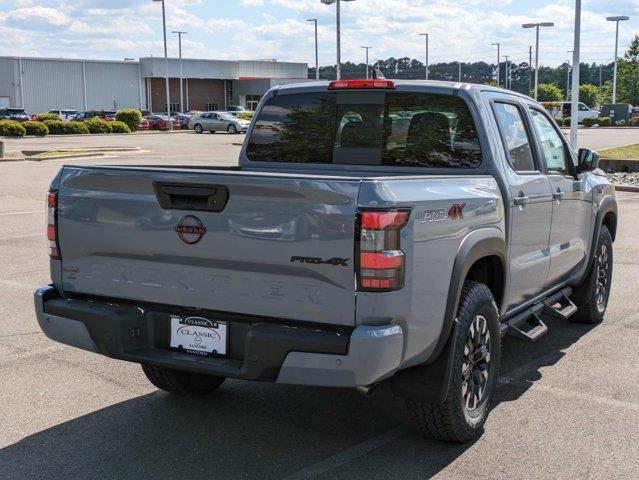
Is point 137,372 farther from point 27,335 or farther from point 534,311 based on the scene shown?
point 534,311

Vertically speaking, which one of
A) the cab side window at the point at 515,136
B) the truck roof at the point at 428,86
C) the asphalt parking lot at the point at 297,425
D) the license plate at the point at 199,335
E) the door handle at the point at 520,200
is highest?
the truck roof at the point at 428,86

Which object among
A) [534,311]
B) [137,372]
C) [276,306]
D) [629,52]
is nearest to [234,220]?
[276,306]

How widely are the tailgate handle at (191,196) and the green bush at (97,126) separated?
49809 millimetres

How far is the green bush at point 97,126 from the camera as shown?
170 feet

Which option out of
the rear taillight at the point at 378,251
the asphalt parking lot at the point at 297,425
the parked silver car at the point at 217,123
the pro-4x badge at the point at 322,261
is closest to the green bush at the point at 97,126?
the parked silver car at the point at 217,123

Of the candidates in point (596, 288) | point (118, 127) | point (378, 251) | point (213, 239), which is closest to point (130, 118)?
point (118, 127)

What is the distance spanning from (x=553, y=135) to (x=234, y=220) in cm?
329

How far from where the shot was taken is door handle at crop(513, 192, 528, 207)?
199 inches

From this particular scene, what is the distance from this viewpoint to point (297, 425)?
473 centimetres

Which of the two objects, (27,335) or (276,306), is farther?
(27,335)

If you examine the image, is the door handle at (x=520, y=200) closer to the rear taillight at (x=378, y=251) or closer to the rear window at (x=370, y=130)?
the rear window at (x=370, y=130)

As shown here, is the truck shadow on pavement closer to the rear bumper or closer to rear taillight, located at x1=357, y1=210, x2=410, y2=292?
the rear bumper

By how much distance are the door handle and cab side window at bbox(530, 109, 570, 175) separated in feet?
2.43

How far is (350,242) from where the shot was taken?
11.9ft
